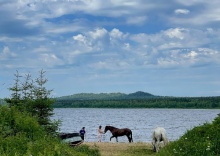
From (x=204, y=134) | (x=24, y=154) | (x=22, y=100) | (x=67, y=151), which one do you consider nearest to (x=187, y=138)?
(x=204, y=134)

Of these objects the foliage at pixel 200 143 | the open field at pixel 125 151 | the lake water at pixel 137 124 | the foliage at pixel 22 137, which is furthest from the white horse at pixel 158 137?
the foliage at pixel 22 137

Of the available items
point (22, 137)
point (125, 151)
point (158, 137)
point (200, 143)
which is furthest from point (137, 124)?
point (22, 137)

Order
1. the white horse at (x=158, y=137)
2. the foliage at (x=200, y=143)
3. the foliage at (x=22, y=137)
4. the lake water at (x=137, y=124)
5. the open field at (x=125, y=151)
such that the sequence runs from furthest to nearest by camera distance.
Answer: the lake water at (x=137, y=124) < the white horse at (x=158, y=137) < the open field at (x=125, y=151) < the foliage at (x=200, y=143) < the foliage at (x=22, y=137)

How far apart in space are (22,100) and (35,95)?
213 centimetres

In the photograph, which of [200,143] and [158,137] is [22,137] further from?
[158,137]

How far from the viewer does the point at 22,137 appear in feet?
22.4

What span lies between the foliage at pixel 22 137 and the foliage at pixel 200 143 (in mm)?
6553

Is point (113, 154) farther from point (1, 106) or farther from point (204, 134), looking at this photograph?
point (1, 106)

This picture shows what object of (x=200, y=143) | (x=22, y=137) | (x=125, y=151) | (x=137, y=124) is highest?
(x=22, y=137)

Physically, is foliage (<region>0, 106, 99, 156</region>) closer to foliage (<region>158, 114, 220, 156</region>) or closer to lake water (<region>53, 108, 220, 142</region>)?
foliage (<region>158, 114, 220, 156</region>)

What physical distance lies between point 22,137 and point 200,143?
7.49 m

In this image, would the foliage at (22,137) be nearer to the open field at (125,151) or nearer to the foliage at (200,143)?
the foliage at (200,143)

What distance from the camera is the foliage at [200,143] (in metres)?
12.6

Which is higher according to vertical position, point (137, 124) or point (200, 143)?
point (200, 143)
